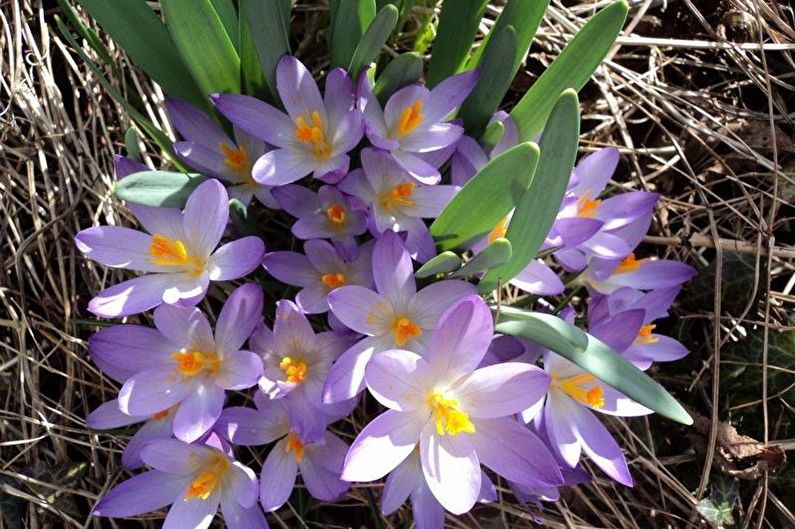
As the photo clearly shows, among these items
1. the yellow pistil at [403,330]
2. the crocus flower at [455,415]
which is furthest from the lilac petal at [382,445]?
the yellow pistil at [403,330]

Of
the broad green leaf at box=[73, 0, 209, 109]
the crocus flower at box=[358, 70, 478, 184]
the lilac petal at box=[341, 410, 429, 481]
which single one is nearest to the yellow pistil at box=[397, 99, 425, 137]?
the crocus flower at box=[358, 70, 478, 184]

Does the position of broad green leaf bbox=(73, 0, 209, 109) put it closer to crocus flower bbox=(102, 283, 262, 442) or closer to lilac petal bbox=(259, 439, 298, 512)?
crocus flower bbox=(102, 283, 262, 442)

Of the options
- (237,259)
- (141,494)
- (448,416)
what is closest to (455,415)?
(448,416)

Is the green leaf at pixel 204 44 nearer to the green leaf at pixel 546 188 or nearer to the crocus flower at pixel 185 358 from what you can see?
the crocus flower at pixel 185 358

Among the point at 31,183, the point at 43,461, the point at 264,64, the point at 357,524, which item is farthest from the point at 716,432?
the point at 31,183

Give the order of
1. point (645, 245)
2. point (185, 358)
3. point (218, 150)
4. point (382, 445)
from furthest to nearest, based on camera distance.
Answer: point (645, 245) → point (218, 150) → point (185, 358) → point (382, 445)

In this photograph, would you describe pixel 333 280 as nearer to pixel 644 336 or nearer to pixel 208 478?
pixel 208 478
